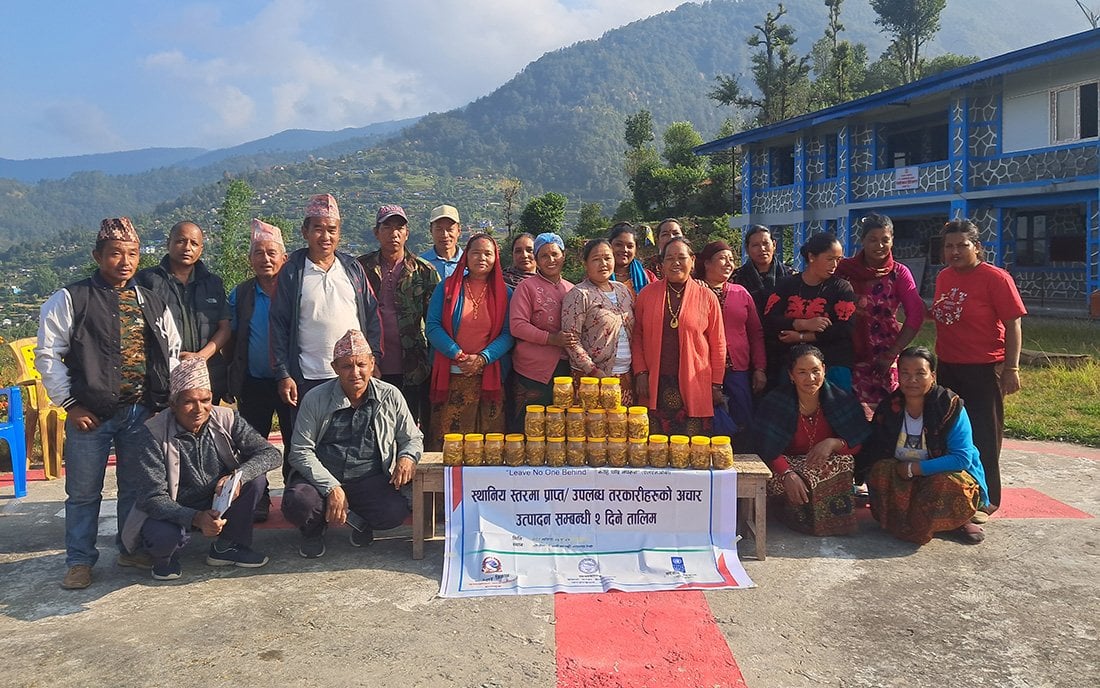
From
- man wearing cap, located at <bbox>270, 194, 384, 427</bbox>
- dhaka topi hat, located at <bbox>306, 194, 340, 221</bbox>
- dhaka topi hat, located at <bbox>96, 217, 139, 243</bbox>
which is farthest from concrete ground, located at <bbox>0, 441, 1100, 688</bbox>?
dhaka topi hat, located at <bbox>306, 194, 340, 221</bbox>

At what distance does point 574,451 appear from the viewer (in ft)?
13.5

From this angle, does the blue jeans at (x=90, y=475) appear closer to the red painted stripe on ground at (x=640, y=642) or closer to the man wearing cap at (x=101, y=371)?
the man wearing cap at (x=101, y=371)

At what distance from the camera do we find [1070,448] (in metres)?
6.54

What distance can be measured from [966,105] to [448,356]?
1557cm

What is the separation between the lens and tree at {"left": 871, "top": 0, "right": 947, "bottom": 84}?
3894 cm

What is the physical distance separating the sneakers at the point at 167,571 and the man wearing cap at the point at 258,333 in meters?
0.84

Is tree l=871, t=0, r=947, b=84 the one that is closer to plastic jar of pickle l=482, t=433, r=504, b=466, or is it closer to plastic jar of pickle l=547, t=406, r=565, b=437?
plastic jar of pickle l=547, t=406, r=565, b=437

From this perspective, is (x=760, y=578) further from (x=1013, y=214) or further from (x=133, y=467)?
(x=1013, y=214)

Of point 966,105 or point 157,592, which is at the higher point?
point 966,105

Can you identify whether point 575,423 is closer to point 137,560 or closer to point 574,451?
point 574,451

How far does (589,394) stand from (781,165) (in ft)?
64.5

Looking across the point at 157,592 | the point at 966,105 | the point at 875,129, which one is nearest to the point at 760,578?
the point at 157,592

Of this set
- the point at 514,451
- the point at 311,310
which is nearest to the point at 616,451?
the point at 514,451

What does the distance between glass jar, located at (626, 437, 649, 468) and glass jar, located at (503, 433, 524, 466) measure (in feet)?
1.86
